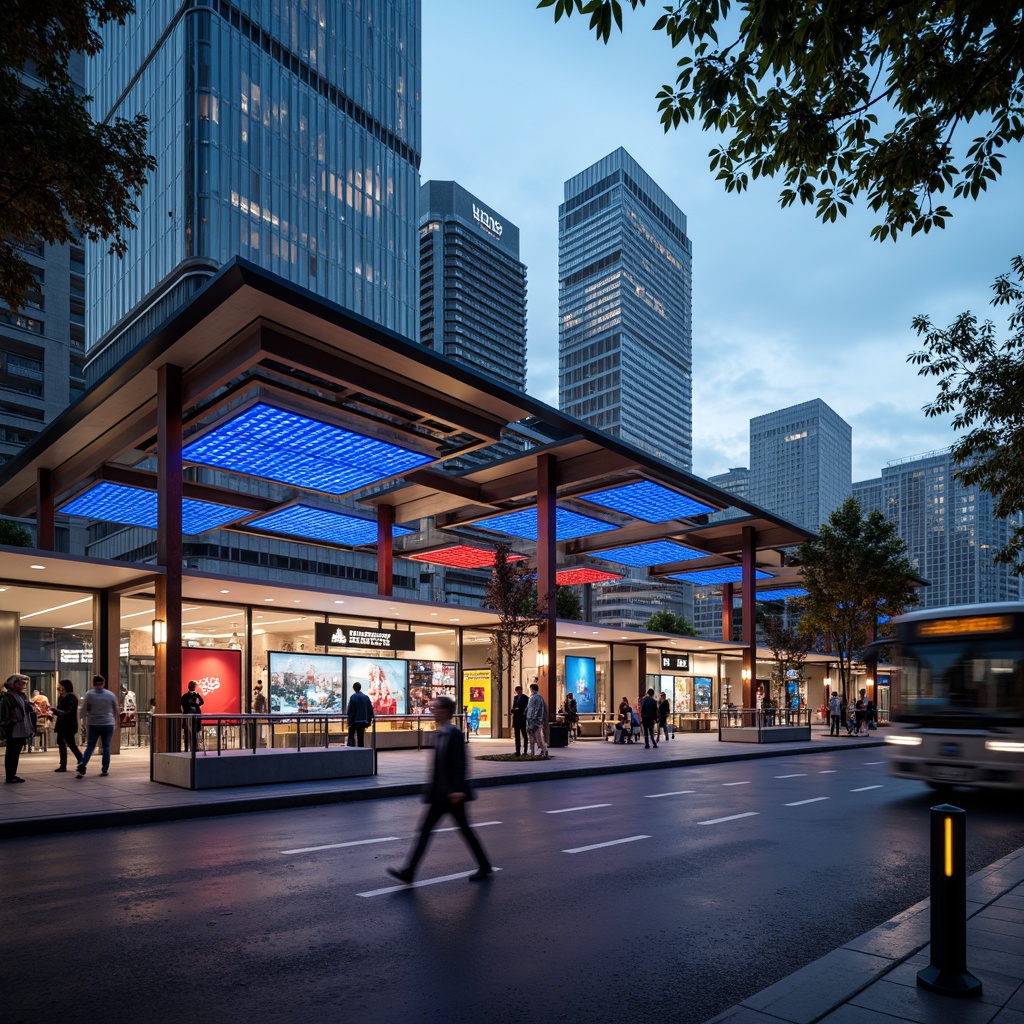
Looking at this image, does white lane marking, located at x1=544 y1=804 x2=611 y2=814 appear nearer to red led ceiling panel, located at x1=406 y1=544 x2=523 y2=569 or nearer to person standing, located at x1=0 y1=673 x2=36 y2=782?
person standing, located at x1=0 y1=673 x2=36 y2=782

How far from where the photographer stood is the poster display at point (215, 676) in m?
23.3

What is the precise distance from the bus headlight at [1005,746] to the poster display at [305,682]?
17.8 meters

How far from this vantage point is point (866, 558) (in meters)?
37.7

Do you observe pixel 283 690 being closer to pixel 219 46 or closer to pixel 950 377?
pixel 950 377

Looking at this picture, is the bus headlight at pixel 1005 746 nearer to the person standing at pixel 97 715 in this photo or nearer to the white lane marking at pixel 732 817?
the white lane marking at pixel 732 817

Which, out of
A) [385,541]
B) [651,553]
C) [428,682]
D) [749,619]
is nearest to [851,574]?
[749,619]

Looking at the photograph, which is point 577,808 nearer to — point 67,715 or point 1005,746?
point 1005,746

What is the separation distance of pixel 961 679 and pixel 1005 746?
4.63ft

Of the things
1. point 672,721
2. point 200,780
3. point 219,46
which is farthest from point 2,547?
point 219,46

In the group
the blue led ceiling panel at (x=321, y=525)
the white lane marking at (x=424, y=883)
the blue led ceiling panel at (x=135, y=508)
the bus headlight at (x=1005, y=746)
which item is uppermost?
the blue led ceiling panel at (x=135, y=508)

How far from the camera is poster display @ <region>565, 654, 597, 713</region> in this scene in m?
34.0

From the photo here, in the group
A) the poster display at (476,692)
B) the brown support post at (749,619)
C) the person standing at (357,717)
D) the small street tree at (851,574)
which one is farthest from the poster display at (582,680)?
the person standing at (357,717)

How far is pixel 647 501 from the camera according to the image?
1220 inches

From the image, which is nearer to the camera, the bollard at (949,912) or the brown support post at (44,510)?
the bollard at (949,912)
